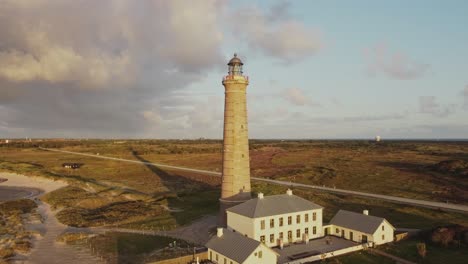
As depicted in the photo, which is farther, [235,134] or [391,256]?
[235,134]

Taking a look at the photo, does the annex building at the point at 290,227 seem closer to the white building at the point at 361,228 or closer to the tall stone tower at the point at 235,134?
the white building at the point at 361,228

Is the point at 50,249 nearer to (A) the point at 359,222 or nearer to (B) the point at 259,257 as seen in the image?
(B) the point at 259,257

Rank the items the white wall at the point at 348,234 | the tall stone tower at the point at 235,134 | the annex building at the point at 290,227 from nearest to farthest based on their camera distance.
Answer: the annex building at the point at 290,227, the white wall at the point at 348,234, the tall stone tower at the point at 235,134

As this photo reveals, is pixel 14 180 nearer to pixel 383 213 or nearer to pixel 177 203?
pixel 177 203

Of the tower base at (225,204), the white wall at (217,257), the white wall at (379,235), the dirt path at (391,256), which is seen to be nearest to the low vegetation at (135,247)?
the white wall at (217,257)

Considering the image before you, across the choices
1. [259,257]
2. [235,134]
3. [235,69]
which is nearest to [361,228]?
[259,257]
